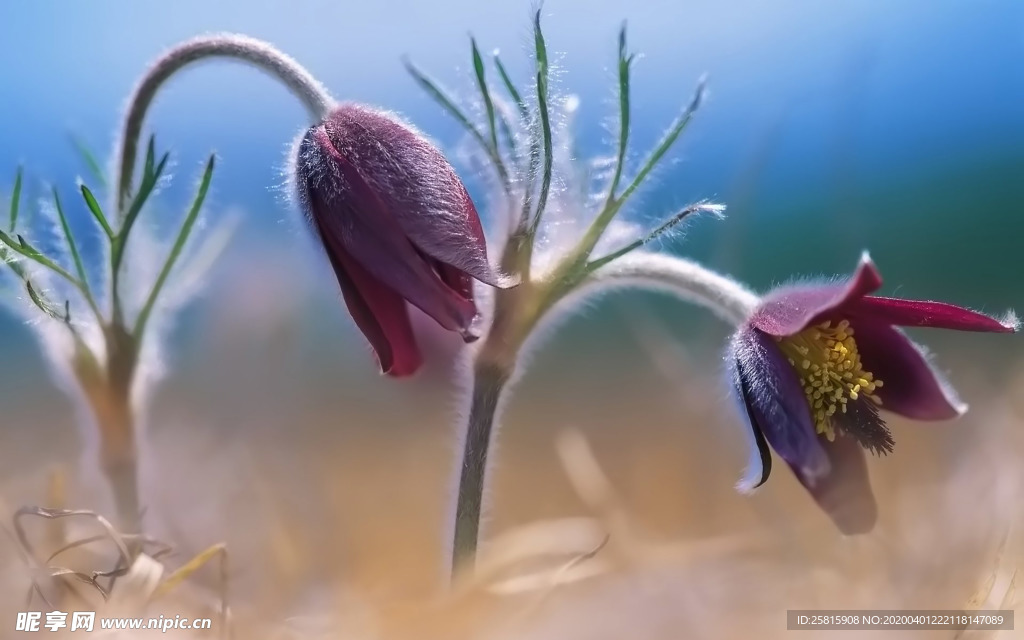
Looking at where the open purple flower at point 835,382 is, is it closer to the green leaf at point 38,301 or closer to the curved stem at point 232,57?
the curved stem at point 232,57

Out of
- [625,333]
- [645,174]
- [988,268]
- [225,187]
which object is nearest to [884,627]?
[645,174]

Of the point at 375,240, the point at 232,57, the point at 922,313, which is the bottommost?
the point at 922,313

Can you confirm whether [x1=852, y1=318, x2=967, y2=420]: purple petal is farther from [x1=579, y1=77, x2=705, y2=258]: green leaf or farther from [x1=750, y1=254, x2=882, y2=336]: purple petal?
[x1=579, y1=77, x2=705, y2=258]: green leaf

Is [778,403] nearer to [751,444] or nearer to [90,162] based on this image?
[751,444]

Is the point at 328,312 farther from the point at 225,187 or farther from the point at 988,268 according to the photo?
the point at 988,268

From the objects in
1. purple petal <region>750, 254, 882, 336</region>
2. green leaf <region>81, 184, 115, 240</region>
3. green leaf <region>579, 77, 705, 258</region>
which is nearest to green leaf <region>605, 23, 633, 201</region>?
green leaf <region>579, 77, 705, 258</region>

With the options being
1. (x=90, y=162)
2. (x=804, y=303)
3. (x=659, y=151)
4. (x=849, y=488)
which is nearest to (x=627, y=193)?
(x=659, y=151)

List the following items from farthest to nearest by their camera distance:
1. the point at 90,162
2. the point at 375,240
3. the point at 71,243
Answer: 1. the point at 90,162
2. the point at 71,243
3. the point at 375,240
